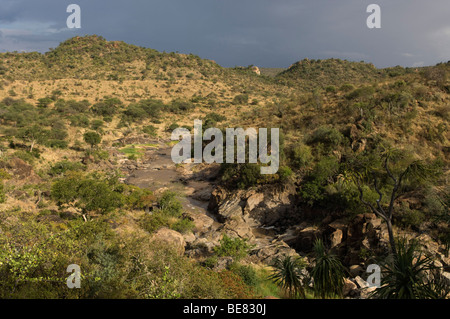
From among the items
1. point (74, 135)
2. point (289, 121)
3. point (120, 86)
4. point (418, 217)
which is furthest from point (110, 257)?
point (120, 86)

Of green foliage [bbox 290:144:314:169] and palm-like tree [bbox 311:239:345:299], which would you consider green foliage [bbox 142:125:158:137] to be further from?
palm-like tree [bbox 311:239:345:299]

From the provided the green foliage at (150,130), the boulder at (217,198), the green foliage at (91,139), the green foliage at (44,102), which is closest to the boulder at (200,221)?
the boulder at (217,198)

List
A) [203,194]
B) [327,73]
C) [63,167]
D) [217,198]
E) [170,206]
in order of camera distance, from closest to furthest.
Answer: [170,206] → [217,198] → [203,194] → [63,167] → [327,73]

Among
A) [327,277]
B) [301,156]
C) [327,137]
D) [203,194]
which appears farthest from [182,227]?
[327,137]

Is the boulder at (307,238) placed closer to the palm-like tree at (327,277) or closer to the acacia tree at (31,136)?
the palm-like tree at (327,277)

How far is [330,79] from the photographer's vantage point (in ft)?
257

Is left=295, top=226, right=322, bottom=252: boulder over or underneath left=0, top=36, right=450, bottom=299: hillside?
underneath

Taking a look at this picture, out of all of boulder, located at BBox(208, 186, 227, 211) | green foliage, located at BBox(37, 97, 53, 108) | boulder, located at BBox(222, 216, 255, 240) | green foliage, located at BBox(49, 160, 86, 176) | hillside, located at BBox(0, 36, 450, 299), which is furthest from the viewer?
green foliage, located at BBox(37, 97, 53, 108)

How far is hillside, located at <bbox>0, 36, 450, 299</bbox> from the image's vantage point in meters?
7.84

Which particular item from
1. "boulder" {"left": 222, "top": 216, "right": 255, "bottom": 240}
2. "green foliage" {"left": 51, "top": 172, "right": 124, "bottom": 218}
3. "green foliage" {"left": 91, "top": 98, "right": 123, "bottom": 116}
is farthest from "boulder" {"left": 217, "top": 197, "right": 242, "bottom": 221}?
"green foliage" {"left": 91, "top": 98, "right": 123, "bottom": 116}

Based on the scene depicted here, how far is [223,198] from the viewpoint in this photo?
22.2 meters

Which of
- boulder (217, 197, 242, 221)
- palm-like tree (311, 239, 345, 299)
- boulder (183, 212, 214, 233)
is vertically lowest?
boulder (183, 212, 214, 233)

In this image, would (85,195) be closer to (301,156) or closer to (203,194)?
(203,194)
